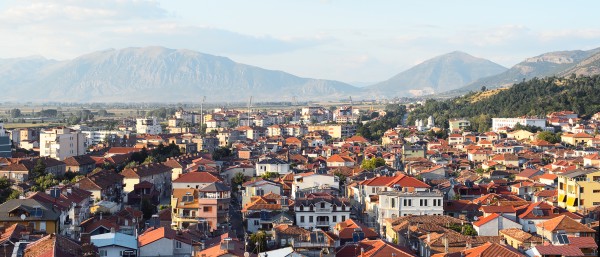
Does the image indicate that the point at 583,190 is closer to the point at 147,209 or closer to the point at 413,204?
the point at 413,204

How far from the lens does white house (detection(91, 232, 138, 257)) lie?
19.6 meters

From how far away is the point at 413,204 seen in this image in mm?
29141

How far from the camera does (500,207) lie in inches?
1080

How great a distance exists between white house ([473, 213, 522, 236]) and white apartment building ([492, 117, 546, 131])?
49996 mm

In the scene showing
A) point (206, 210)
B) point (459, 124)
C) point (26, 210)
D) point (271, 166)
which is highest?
point (459, 124)

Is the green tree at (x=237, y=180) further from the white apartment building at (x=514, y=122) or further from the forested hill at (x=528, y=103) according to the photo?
the forested hill at (x=528, y=103)

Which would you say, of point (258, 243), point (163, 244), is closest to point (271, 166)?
point (258, 243)

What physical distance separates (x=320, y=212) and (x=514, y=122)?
175ft

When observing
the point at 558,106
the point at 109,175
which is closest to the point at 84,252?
the point at 109,175

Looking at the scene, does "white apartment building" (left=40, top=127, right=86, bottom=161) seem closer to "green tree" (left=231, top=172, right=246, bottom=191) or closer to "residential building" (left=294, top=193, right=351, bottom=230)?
"green tree" (left=231, top=172, right=246, bottom=191)

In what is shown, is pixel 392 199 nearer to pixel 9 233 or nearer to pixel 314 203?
pixel 314 203

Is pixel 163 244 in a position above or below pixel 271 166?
above

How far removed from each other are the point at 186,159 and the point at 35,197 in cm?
2354

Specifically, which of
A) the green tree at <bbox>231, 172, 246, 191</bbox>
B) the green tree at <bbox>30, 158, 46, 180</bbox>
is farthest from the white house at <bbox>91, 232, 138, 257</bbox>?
the green tree at <bbox>30, 158, 46, 180</bbox>
